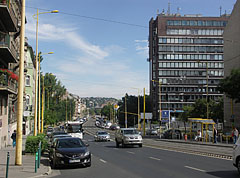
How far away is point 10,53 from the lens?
2566 centimetres

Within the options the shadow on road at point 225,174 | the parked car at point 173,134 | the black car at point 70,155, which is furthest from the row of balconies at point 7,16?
the parked car at point 173,134

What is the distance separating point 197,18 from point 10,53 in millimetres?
88629

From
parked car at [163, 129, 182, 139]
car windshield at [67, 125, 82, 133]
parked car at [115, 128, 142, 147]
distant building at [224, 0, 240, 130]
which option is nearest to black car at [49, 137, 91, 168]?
parked car at [115, 128, 142, 147]

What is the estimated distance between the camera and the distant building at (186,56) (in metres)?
106

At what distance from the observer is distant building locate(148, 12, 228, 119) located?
346ft

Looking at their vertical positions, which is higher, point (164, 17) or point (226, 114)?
point (164, 17)

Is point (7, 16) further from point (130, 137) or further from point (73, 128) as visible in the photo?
point (73, 128)

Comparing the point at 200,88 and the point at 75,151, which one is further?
the point at 200,88

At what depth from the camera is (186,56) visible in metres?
107

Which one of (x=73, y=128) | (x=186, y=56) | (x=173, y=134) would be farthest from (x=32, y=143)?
(x=186, y=56)

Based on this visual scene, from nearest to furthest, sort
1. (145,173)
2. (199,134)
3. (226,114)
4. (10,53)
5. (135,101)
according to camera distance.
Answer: (145,173), (10,53), (199,134), (226,114), (135,101)

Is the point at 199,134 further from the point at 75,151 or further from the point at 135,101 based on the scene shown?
the point at 135,101

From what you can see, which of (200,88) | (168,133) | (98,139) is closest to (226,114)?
(168,133)

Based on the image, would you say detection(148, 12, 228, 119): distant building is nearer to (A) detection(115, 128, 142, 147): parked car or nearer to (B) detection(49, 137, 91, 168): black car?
(A) detection(115, 128, 142, 147): parked car
